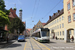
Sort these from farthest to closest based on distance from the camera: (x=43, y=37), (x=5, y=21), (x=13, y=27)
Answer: (x=13, y=27) → (x=43, y=37) → (x=5, y=21)

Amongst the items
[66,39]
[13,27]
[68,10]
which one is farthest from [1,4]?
[13,27]

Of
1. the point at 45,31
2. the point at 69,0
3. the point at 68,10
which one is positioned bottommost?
the point at 45,31

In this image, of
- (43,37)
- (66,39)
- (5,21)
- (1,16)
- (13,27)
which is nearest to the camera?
(1,16)

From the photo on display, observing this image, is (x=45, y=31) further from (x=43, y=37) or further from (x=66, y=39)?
(x=66, y=39)

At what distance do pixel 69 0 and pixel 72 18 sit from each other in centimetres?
478

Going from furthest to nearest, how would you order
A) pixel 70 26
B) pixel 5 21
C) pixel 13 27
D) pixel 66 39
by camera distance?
pixel 13 27 → pixel 66 39 → pixel 70 26 → pixel 5 21

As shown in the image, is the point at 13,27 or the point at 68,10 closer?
the point at 68,10

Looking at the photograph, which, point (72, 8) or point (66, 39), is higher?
point (72, 8)

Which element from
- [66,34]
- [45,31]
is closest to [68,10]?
[66,34]

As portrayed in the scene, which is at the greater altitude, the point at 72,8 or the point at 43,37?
the point at 72,8

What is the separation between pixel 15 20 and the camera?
52.5 m

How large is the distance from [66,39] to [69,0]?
983 cm

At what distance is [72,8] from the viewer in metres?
22.6

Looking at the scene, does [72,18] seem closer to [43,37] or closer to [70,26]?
[70,26]
